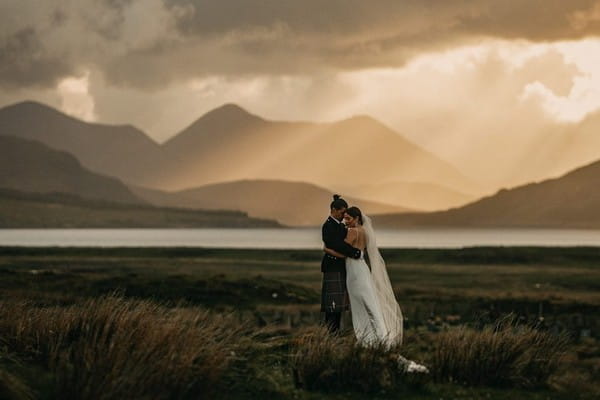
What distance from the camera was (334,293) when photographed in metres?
19.2

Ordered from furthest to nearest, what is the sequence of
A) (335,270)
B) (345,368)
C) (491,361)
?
(335,270) → (491,361) → (345,368)

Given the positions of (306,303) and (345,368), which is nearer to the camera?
(345,368)

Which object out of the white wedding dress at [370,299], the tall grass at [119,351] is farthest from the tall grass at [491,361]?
the tall grass at [119,351]

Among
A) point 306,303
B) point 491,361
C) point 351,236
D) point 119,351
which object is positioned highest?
point 351,236

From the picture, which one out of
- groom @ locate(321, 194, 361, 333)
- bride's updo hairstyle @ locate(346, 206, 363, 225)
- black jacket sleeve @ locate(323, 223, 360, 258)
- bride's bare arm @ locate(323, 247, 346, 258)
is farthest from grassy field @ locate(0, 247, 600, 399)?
bride's updo hairstyle @ locate(346, 206, 363, 225)

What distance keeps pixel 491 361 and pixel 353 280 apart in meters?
3.35

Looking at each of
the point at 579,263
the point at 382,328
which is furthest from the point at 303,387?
the point at 579,263

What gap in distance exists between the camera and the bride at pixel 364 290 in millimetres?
19031

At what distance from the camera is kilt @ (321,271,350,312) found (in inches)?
757

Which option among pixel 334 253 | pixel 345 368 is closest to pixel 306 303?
pixel 334 253

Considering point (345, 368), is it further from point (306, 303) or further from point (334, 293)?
point (306, 303)

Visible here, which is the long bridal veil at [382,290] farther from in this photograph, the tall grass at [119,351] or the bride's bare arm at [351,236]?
the tall grass at [119,351]

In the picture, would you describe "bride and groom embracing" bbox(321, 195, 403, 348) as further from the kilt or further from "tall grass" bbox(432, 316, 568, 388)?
"tall grass" bbox(432, 316, 568, 388)

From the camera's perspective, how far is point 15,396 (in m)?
12.4
